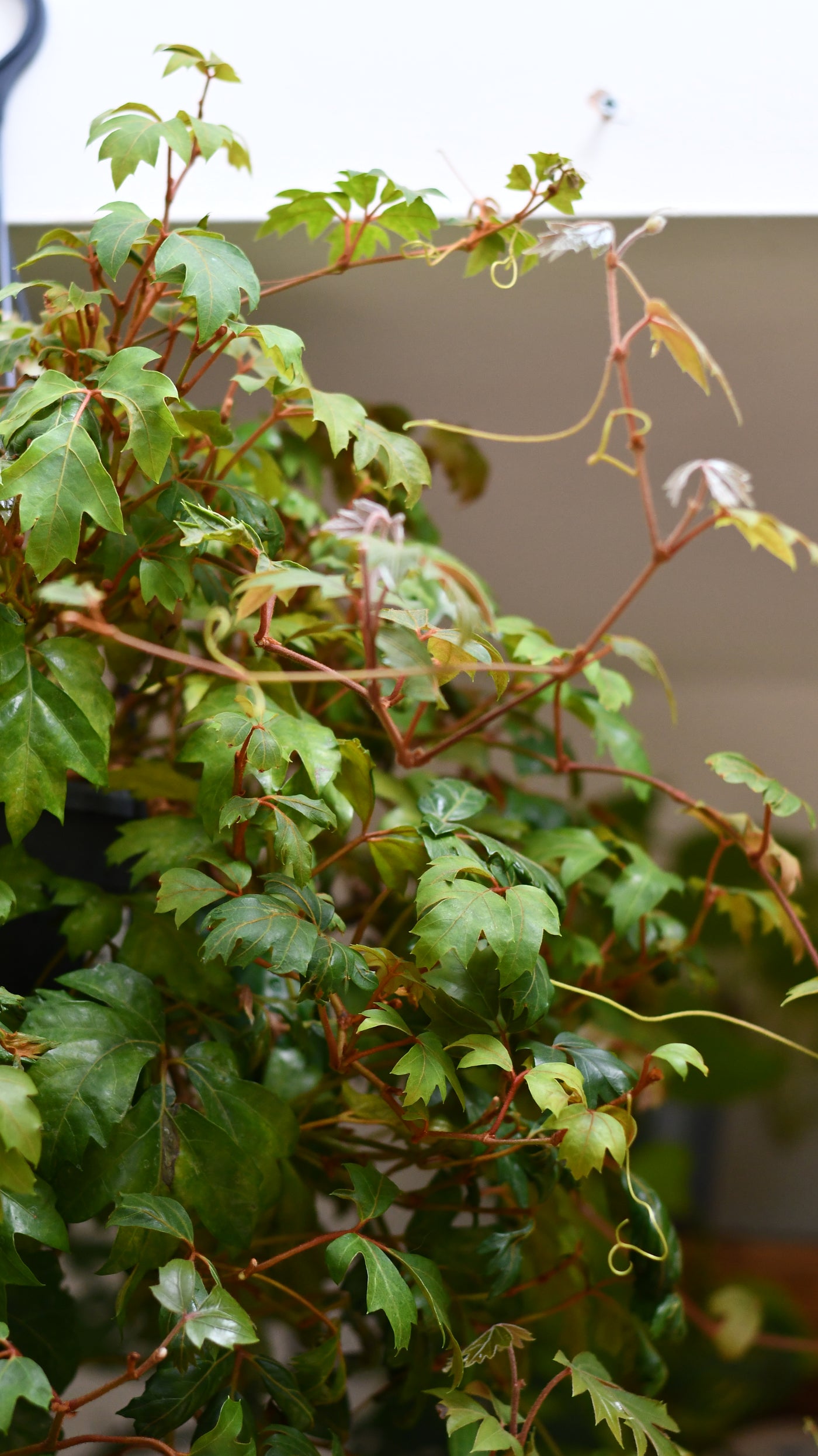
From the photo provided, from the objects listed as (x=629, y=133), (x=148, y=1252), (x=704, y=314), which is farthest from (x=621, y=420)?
(x=148, y=1252)

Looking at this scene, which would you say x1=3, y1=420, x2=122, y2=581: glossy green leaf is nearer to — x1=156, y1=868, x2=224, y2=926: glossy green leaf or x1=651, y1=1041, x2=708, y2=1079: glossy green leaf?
x1=156, y1=868, x2=224, y2=926: glossy green leaf

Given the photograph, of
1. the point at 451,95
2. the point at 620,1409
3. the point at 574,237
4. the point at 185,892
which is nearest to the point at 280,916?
the point at 185,892

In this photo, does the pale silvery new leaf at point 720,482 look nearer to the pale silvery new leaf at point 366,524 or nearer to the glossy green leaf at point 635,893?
the pale silvery new leaf at point 366,524

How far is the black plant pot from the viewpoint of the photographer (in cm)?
86

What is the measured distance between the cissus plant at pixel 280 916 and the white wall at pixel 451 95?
5.9 inches

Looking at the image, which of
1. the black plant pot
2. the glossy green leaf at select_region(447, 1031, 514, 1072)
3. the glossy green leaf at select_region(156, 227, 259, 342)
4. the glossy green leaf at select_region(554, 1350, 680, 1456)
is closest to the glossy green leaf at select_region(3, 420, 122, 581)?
the glossy green leaf at select_region(156, 227, 259, 342)

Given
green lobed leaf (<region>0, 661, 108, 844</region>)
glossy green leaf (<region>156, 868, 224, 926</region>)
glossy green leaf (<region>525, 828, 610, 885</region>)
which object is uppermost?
green lobed leaf (<region>0, 661, 108, 844</region>)

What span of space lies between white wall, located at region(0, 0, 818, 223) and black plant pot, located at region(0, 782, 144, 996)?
62cm

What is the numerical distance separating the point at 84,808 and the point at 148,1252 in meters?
0.40

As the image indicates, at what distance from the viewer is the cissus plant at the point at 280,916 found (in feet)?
2.09

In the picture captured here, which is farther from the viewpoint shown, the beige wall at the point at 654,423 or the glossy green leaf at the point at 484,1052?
the beige wall at the point at 654,423

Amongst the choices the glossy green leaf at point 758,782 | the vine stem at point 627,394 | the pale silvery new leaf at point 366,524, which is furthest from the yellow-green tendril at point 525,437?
the glossy green leaf at point 758,782

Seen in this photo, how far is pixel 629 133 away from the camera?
1.02 meters

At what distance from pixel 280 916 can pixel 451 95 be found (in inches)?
34.3
